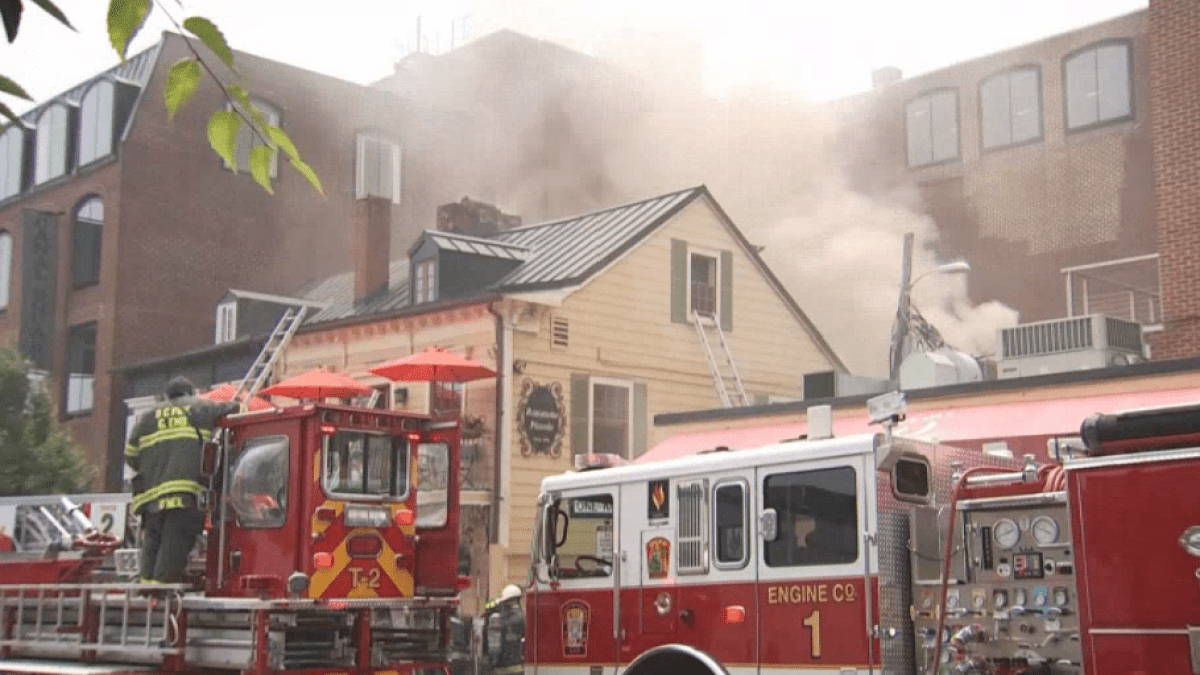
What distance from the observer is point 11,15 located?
2.16 metres

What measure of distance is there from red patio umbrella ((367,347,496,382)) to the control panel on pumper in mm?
11066

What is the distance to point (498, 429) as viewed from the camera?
1984 cm

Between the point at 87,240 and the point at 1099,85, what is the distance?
24931mm

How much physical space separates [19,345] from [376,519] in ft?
80.4

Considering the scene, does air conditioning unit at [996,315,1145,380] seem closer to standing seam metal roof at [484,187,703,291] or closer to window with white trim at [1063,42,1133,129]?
standing seam metal roof at [484,187,703,291]

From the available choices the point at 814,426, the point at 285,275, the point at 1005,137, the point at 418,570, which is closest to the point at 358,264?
the point at 285,275

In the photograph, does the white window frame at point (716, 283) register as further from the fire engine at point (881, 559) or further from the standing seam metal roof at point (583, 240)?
the fire engine at point (881, 559)

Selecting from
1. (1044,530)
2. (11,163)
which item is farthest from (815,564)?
(11,163)

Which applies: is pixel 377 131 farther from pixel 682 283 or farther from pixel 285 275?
pixel 682 283

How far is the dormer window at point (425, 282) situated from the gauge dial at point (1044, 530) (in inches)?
623

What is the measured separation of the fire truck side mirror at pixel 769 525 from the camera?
27.3 feet

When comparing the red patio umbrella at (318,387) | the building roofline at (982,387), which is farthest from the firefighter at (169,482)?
Answer: the red patio umbrella at (318,387)

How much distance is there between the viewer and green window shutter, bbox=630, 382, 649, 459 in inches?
850

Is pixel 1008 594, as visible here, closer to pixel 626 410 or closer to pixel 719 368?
pixel 626 410
